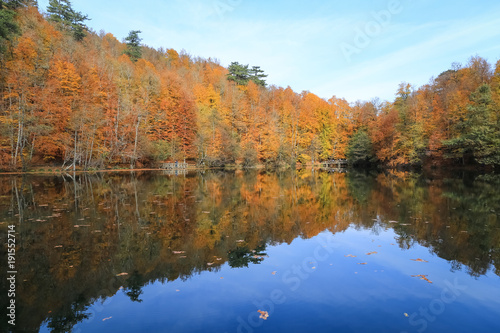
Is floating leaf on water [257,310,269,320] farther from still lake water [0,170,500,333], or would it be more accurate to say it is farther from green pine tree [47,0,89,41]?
green pine tree [47,0,89,41]

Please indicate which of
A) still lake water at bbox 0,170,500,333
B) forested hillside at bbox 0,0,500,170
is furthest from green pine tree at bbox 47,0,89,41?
still lake water at bbox 0,170,500,333

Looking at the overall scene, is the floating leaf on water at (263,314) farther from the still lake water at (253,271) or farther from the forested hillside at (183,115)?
the forested hillside at (183,115)

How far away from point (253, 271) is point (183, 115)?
41903mm

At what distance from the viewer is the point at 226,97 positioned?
185 ft

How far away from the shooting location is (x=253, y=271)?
5.72m

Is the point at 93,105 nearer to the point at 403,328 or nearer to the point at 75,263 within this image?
the point at 75,263

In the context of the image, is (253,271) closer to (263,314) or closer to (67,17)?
(263,314)

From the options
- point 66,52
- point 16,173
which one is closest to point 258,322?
point 16,173

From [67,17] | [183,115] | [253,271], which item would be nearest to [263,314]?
[253,271]

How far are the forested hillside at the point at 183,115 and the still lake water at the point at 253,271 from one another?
25000 millimetres

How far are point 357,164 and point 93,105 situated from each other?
50.5m

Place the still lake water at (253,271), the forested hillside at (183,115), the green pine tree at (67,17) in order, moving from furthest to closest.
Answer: the green pine tree at (67,17)
the forested hillside at (183,115)
the still lake water at (253,271)

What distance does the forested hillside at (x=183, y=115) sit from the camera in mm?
29500

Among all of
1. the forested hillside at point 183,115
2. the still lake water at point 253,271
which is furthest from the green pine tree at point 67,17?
the still lake water at point 253,271
